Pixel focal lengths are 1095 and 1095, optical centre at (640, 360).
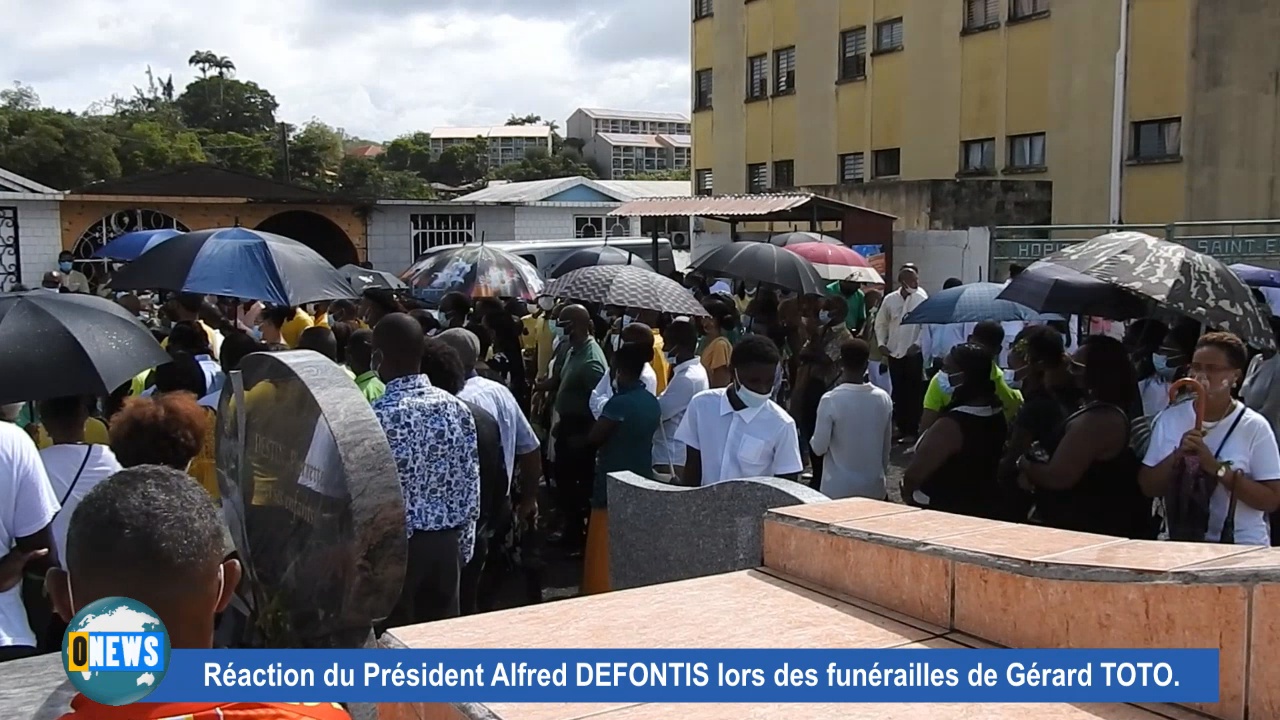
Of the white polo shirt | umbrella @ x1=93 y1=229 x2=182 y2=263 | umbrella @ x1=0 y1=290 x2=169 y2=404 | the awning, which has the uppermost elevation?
the awning

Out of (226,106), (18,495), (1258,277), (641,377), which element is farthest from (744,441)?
(226,106)

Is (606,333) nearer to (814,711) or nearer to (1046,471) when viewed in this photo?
(1046,471)

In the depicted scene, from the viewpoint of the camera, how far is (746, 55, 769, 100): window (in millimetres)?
30297

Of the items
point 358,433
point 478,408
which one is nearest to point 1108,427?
point 478,408

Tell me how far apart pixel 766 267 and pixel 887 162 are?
17.7 metres

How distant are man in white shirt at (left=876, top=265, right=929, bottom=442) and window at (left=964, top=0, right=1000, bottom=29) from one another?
551 inches

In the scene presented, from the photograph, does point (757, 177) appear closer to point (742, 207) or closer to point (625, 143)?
point (742, 207)

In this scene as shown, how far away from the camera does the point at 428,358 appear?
208 inches

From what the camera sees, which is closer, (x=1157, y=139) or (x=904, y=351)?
(x=904, y=351)

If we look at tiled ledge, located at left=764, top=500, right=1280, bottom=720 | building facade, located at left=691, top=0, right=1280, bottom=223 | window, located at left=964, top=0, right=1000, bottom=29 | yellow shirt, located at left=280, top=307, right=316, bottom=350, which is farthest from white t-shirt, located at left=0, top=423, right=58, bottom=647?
window, located at left=964, top=0, right=1000, bottom=29

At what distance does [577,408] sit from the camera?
722 cm

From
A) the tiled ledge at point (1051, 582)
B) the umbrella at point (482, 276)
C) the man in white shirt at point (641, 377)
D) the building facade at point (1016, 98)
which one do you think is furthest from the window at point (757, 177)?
the tiled ledge at point (1051, 582)

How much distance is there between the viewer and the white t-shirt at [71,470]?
13.4 ft

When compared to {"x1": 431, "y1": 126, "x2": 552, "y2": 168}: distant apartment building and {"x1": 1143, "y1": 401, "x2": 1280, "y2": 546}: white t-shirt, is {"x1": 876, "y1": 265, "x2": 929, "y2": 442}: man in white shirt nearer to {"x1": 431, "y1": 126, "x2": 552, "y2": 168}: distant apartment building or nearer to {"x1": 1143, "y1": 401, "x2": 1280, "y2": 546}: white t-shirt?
{"x1": 1143, "y1": 401, "x2": 1280, "y2": 546}: white t-shirt
